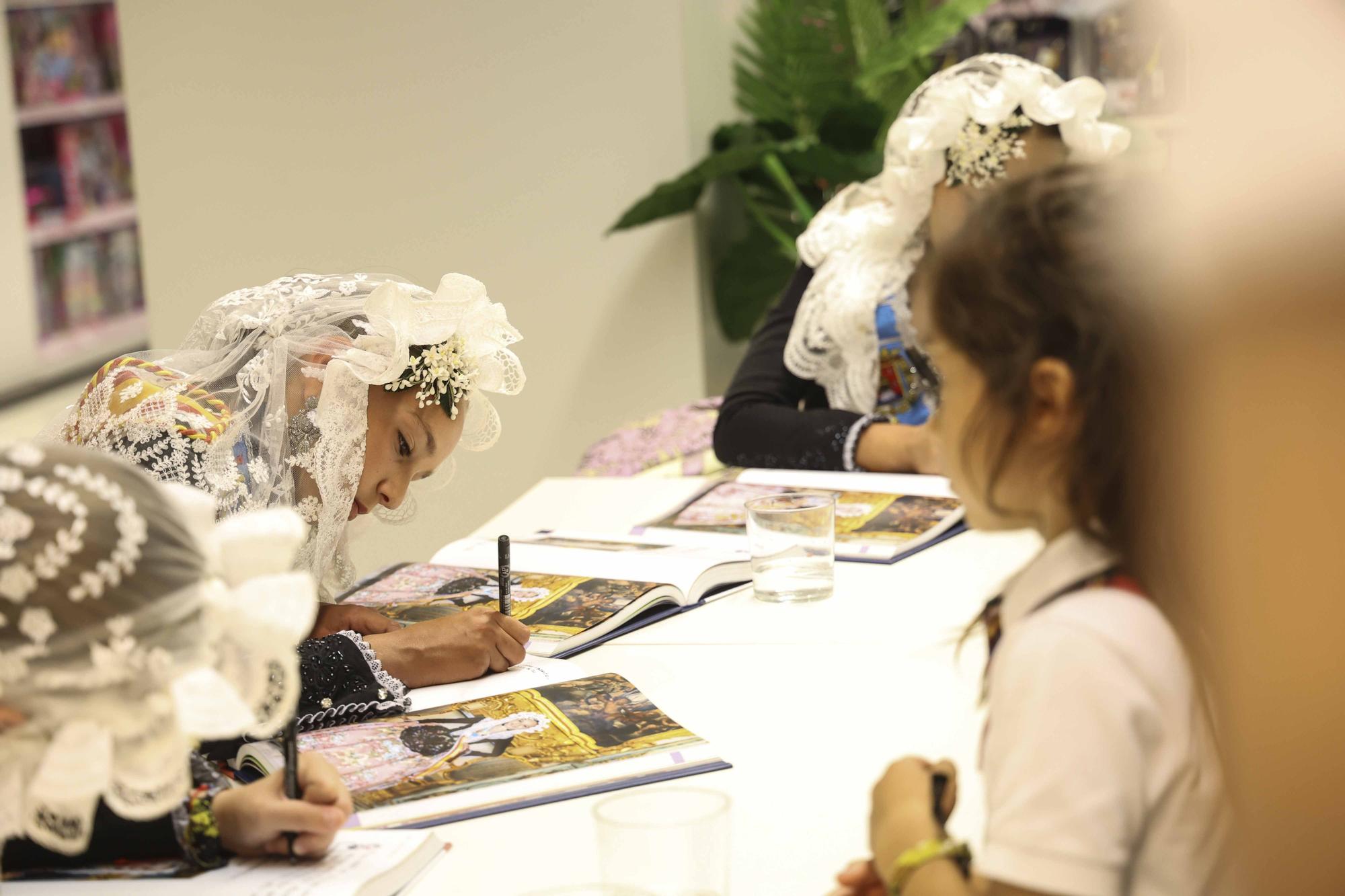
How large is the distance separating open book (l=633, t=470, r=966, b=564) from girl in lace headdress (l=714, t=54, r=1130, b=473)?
0.11 metres

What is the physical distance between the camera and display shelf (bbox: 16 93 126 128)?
19.5 ft

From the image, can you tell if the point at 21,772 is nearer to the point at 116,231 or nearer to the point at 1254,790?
→ the point at 1254,790

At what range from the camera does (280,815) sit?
36.1 inches

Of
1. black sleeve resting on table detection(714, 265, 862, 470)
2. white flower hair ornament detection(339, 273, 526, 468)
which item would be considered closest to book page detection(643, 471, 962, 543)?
black sleeve resting on table detection(714, 265, 862, 470)

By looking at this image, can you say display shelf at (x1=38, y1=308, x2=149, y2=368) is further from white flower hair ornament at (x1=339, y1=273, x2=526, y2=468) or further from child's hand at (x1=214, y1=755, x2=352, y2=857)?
child's hand at (x1=214, y1=755, x2=352, y2=857)

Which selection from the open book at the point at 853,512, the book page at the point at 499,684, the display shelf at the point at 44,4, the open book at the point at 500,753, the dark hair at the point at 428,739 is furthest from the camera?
the display shelf at the point at 44,4

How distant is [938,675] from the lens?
130 centimetres

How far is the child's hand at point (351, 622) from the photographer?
1502 mm

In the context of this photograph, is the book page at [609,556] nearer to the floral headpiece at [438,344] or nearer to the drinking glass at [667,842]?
the floral headpiece at [438,344]

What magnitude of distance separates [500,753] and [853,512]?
89 centimetres

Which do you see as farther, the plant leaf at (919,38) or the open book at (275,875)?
the plant leaf at (919,38)

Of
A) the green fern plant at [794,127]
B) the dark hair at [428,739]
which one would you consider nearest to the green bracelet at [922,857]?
the dark hair at [428,739]

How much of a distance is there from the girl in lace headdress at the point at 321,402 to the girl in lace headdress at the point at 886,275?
2.52ft

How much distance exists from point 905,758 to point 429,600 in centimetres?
94
